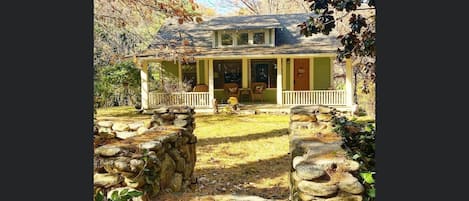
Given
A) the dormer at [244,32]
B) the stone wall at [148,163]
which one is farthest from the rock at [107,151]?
the dormer at [244,32]

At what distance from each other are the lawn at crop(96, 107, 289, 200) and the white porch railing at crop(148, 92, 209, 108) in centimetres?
124

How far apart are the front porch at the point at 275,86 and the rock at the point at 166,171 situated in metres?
7.19

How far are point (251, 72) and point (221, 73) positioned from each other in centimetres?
93

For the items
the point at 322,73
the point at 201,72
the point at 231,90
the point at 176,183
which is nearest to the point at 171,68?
the point at 201,72

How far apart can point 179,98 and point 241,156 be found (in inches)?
226

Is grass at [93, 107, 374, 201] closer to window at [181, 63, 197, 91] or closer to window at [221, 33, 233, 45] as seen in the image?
window at [181, 63, 197, 91]

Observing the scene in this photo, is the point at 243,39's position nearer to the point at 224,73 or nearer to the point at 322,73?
the point at 224,73

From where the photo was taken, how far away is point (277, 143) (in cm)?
705

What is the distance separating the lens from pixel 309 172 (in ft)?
7.02

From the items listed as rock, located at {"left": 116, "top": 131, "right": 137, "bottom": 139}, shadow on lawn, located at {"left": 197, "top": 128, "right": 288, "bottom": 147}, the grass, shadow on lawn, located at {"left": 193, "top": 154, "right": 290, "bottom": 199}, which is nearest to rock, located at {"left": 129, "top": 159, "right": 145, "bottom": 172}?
the grass

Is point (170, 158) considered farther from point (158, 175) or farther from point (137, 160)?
point (137, 160)

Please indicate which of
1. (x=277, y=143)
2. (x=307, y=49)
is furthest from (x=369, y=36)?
(x=307, y=49)

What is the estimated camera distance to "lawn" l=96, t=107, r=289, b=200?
441 centimetres

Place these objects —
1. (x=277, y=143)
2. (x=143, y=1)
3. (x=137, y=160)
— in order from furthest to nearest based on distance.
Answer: (x=277, y=143), (x=143, y=1), (x=137, y=160)
